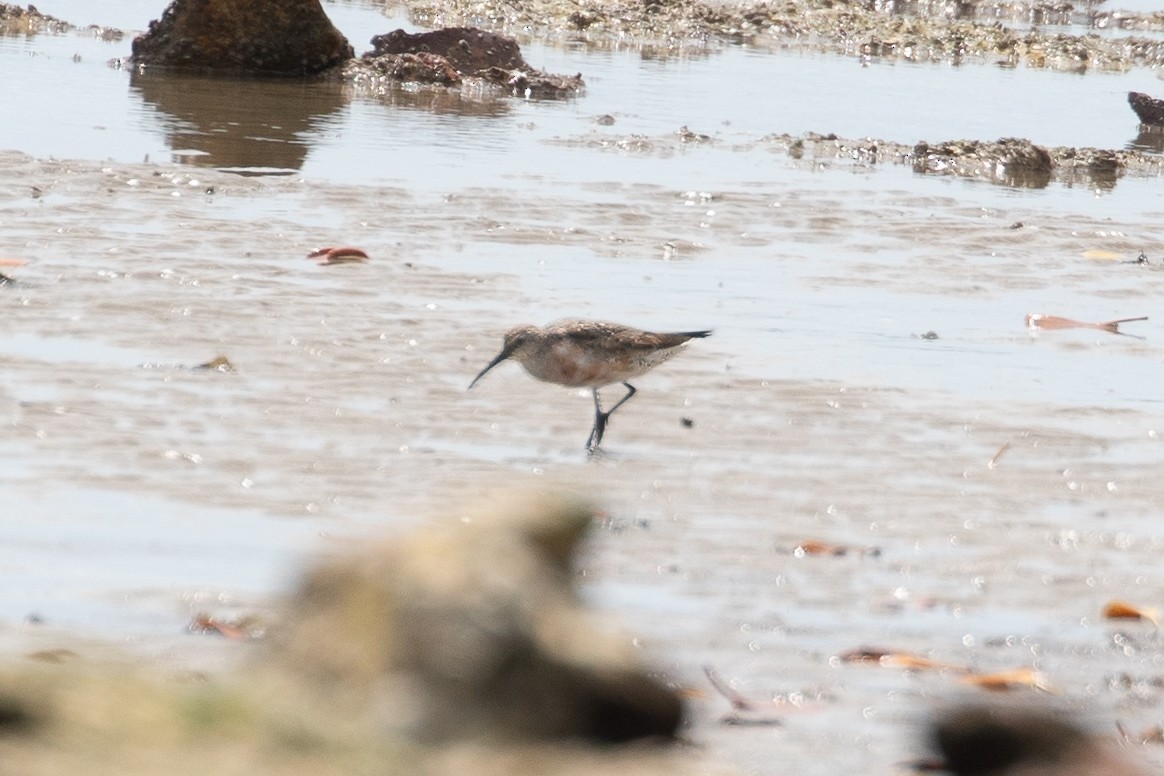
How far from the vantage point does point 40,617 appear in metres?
5.01

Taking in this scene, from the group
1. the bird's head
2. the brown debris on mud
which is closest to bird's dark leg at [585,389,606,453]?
the bird's head

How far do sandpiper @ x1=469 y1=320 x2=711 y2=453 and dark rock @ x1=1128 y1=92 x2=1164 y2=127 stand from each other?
13468mm

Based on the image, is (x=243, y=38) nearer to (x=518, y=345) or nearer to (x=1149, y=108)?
(x=1149, y=108)

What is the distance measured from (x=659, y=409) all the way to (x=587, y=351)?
1.87 ft

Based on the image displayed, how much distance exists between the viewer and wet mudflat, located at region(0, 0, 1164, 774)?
5301 millimetres

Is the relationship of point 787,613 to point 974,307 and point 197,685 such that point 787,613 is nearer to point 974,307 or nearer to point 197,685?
point 197,685

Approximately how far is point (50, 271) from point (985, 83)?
17.3m

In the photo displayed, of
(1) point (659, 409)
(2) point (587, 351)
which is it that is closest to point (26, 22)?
(1) point (659, 409)

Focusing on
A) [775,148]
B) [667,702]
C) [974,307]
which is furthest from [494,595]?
[775,148]

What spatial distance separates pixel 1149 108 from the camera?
786 inches

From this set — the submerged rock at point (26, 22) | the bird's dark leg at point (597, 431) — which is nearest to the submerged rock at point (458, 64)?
the submerged rock at point (26, 22)

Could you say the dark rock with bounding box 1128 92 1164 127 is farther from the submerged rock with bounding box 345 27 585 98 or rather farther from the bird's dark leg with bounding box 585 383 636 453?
the bird's dark leg with bounding box 585 383 636 453

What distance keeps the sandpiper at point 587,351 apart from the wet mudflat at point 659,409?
220 mm

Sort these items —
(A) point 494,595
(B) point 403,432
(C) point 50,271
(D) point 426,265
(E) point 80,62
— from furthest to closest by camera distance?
(E) point 80,62 → (D) point 426,265 → (C) point 50,271 → (B) point 403,432 → (A) point 494,595
